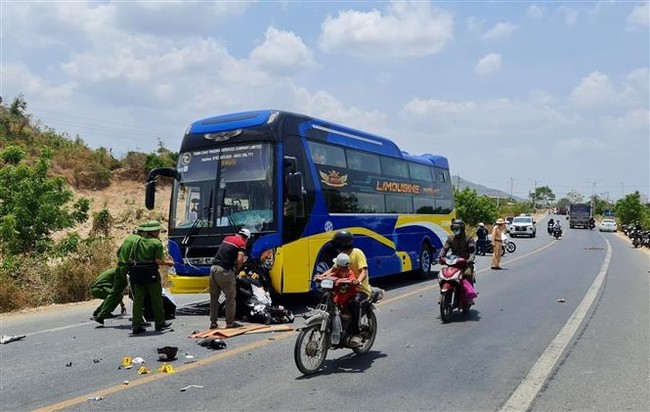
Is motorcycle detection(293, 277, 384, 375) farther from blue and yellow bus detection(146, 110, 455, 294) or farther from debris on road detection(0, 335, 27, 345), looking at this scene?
debris on road detection(0, 335, 27, 345)

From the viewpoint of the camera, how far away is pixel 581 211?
229 ft

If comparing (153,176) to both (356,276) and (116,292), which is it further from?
(356,276)

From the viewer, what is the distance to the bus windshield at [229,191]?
33.2ft

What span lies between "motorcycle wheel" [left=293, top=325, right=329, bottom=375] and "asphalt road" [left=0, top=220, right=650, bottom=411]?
0.14 metres

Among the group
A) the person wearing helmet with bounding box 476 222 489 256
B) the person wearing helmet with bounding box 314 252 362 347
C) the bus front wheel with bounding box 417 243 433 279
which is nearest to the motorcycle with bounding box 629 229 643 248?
the person wearing helmet with bounding box 476 222 489 256

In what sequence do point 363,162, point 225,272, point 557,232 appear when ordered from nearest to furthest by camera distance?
point 225,272 → point 363,162 → point 557,232

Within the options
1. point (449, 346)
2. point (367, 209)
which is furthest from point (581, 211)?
point (449, 346)

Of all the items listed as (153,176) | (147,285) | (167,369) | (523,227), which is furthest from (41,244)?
(523,227)

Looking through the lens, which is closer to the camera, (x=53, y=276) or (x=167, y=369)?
(x=167, y=369)

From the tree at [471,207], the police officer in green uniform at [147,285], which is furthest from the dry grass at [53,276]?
the tree at [471,207]

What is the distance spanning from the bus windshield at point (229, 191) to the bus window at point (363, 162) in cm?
299

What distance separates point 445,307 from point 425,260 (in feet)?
23.4

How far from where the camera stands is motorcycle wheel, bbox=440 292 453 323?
9539mm

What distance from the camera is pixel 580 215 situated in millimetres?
69750
